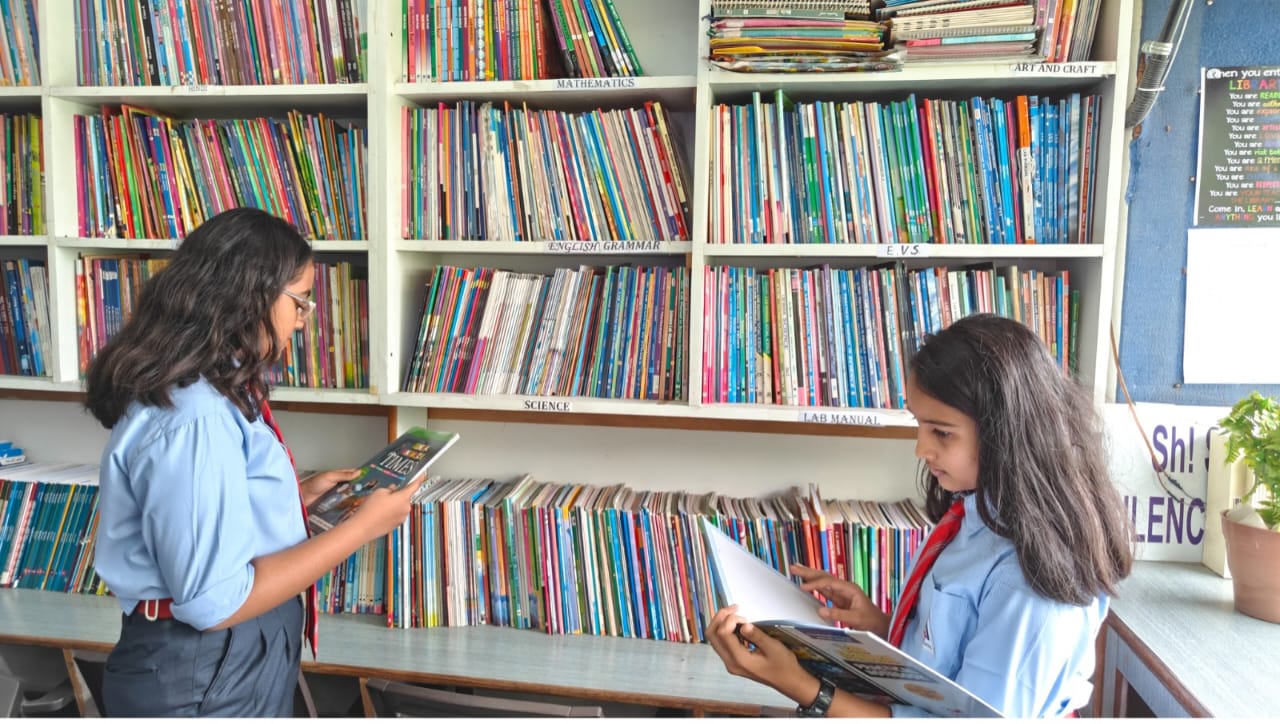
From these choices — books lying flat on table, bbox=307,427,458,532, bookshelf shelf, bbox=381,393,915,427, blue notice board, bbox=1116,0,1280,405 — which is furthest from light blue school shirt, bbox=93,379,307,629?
blue notice board, bbox=1116,0,1280,405

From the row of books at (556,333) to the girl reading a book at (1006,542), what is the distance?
74cm

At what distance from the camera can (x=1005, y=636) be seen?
99 centimetres

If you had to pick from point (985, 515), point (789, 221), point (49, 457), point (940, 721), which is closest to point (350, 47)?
point (789, 221)

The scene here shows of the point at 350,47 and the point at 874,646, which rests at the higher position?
the point at 350,47

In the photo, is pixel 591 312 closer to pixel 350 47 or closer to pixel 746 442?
pixel 746 442

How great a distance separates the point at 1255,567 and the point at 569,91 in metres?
1.69

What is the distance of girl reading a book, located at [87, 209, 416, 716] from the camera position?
1126mm

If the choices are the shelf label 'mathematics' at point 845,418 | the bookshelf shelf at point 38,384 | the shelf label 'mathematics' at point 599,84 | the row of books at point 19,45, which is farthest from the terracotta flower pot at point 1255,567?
the row of books at point 19,45

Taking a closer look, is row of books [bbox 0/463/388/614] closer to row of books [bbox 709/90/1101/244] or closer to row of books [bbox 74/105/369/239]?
row of books [bbox 74/105/369/239]

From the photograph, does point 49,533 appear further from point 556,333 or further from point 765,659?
point 765,659

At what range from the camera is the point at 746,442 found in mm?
2014

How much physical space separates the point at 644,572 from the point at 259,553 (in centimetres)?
85

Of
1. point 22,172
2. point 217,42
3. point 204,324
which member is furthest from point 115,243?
point 204,324

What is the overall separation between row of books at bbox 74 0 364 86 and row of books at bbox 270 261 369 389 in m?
0.49
